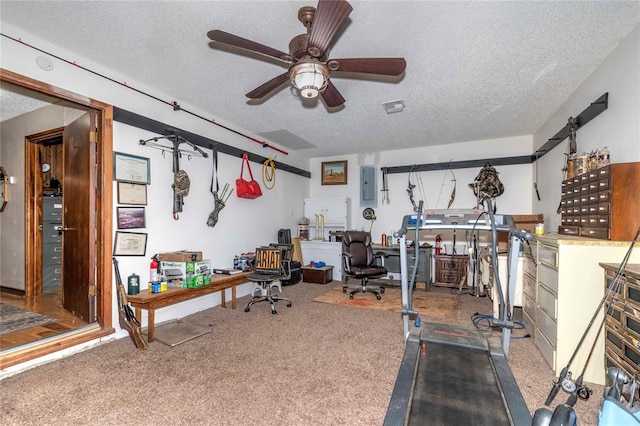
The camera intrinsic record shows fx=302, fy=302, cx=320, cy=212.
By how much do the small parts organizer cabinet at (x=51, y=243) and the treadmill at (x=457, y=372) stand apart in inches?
199

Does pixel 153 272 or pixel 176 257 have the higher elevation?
pixel 176 257

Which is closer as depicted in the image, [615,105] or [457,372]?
[457,372]

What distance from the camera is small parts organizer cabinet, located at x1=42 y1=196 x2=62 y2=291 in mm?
4434

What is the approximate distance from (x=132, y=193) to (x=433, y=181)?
16.1 feet

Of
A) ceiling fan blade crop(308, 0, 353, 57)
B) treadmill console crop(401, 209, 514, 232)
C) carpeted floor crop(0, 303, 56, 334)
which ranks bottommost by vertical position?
carpeted floor crop(0, 303, 56, 334)

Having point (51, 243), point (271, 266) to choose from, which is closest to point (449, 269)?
point (271, 266)

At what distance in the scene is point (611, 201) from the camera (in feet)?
6.94

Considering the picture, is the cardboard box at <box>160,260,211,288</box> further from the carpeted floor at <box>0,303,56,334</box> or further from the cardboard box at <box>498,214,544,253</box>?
the cardboard box at <box>498,214,544,253</box>

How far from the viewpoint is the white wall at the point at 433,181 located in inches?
205

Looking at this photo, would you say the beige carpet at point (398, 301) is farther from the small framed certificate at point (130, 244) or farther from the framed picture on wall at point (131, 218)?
the framed picture on wall at point (131, 218)

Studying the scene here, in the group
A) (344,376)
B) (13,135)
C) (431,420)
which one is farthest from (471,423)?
(13,135)

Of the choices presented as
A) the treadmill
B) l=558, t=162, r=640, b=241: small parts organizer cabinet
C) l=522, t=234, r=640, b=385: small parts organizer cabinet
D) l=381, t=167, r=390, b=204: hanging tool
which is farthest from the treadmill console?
l=381, t=167, r=390, b=204: hanging tool

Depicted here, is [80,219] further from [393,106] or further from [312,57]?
[393,106]

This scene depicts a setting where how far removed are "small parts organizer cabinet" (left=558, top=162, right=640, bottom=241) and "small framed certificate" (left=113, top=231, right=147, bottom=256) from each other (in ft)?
13.5
